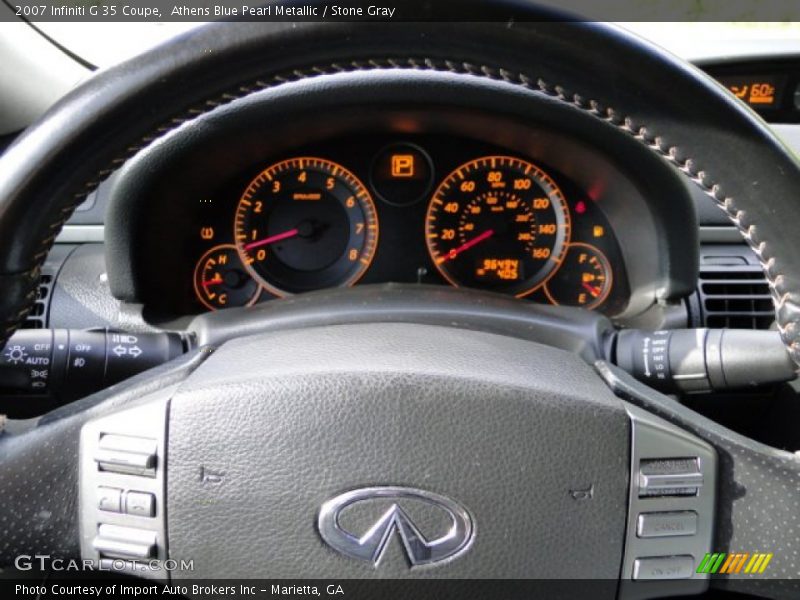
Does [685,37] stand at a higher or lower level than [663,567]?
higher

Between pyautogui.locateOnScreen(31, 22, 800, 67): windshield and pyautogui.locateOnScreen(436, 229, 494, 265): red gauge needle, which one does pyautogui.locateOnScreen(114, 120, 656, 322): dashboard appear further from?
pyautogui.locateOnScreen(31, 22, 800, 67): windshield

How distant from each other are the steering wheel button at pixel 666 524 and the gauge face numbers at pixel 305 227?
1297mm

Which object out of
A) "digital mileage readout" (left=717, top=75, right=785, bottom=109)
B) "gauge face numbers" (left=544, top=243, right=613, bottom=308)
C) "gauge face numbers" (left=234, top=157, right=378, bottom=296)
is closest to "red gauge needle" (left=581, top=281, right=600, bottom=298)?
"gauge face numbers" (left=544, top=243, right=613, bottom=308)

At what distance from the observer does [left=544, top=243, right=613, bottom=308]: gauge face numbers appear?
2314 millimetres

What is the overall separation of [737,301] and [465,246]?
67 cm

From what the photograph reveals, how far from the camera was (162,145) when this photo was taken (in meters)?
1.85

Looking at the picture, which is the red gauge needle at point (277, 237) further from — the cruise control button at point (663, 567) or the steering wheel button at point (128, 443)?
the cruise control button at point (663, 567)

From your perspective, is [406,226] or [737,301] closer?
[737,301]

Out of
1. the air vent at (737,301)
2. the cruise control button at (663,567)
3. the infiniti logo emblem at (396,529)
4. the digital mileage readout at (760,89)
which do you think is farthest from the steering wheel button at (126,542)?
the digital mileage readout at (760,89)

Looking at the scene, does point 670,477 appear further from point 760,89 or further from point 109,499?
point 760,89

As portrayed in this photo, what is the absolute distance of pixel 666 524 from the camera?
116 centimetres

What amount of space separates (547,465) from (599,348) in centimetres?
46

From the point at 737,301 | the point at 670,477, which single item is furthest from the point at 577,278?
the point at 670,477

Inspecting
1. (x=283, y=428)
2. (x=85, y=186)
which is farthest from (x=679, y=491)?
(x=85, y=186)
